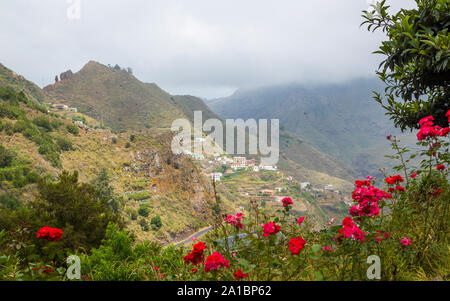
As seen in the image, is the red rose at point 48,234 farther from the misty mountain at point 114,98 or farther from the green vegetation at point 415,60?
the misty mountain at point 114,98

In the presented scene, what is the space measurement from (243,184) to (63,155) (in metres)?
43.0

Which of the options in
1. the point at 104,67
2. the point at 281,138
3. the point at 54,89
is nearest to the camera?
the point at 54,89

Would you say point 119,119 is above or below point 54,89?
below

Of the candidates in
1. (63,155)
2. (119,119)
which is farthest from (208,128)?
(63,155)

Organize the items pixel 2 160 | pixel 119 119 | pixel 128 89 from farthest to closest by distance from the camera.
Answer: pixel 128 89, pixel 119 119, pixel 2 160

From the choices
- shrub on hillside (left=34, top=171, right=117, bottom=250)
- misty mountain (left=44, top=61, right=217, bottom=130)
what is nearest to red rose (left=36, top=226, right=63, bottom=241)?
shrub on hillside (left=34, top=171, right=117, bottom=250)

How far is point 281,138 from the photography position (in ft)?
424

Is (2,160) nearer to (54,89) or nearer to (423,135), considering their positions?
(423,135)

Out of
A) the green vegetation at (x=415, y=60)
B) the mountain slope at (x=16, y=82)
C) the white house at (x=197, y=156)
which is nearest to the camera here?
the green vegetation at (x=415, y=60)

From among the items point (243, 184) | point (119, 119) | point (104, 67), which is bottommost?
point (243, 184)
